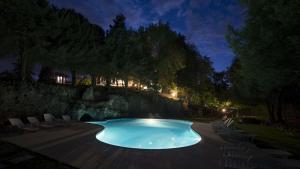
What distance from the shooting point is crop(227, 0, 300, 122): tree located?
252 inches

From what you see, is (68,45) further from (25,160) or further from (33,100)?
(25,160)

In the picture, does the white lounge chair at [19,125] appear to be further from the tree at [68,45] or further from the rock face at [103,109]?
the tree at [68,45]

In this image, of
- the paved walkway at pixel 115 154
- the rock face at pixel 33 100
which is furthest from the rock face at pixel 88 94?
the paved walkway at pixel 115 154

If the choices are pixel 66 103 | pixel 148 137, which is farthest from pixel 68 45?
pixel 148 137

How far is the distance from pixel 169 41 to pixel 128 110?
12.8 m

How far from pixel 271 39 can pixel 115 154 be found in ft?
24.1

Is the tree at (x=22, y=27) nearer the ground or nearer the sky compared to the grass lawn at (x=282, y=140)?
nearer the sky

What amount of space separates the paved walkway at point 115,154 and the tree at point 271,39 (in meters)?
4.35

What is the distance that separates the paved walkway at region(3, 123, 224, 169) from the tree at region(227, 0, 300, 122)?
435 centimetres

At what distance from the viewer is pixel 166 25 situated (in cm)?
2953

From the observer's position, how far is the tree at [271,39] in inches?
252

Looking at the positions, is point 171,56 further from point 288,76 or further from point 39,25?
point 288,76

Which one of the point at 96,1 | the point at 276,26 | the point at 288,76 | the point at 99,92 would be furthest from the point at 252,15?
the point at 96,1

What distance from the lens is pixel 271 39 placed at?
7414mm
